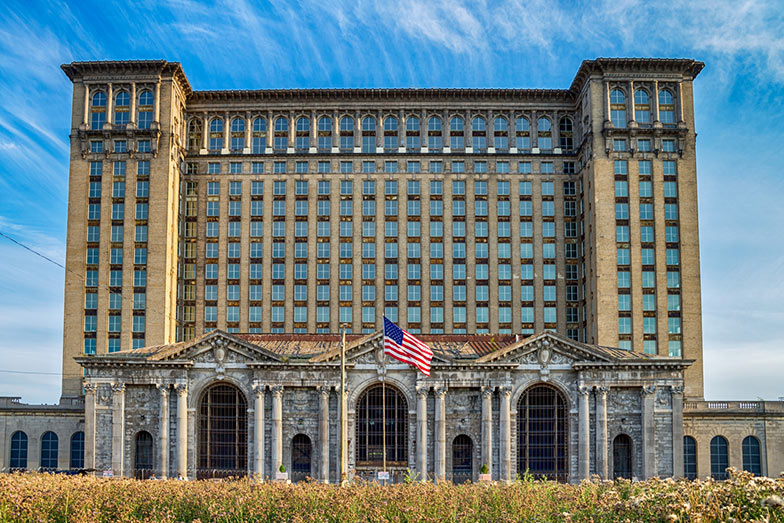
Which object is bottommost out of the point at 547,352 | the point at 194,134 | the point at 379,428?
the point at 379,428

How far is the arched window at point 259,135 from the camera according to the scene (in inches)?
4336

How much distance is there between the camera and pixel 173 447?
2872 inches

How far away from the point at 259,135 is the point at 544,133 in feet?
121

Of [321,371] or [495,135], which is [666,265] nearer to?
[495,135]

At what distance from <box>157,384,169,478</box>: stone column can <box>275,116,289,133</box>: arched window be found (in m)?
47.1

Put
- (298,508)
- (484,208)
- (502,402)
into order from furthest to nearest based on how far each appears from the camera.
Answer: (484,208)
(502,402)
(298,508)

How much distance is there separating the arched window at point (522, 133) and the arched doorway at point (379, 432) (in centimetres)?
4865

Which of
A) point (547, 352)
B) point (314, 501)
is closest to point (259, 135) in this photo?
point (547, 352)

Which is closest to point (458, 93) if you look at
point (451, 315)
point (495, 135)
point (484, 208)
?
point (495, 135)

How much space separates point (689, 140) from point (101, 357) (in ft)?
238

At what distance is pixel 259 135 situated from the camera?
111 meters

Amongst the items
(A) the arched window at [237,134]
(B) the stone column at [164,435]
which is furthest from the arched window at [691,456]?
(A) the arched window at [237,134]

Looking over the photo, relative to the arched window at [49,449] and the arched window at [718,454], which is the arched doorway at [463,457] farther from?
the arched window at [49,449]

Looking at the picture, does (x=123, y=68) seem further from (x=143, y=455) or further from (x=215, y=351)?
(x=143, y=455)
